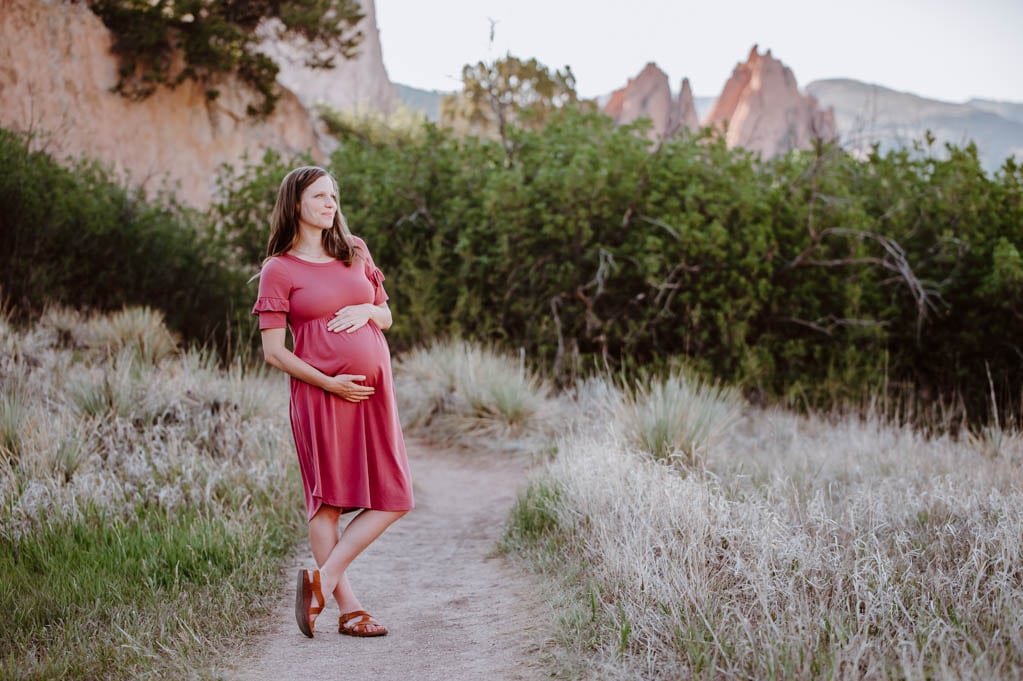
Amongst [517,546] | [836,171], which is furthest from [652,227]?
[517,546]

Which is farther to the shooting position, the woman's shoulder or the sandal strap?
the sandal strap

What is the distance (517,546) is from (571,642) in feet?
6.21

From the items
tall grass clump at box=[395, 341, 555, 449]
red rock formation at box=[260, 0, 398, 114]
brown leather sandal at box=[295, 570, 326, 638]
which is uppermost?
red rock formation at box=[260, 0, 398, 114]

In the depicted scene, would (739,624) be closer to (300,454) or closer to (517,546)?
(300,454)

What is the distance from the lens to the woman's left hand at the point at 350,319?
13.1ft

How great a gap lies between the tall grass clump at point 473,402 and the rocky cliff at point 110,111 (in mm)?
7126

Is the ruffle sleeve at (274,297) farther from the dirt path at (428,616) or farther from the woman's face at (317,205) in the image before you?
the dirt path at (428,616)

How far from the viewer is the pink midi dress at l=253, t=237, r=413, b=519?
3939 mm

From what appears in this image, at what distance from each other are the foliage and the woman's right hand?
18.2 m

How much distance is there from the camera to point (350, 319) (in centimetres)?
402

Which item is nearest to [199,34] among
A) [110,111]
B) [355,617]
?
[110,111]

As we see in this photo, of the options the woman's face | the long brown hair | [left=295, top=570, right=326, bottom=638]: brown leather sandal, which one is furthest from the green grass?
the woman's face

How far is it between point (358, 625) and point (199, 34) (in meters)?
19.4

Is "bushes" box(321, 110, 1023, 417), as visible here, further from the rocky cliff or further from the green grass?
the green grass
